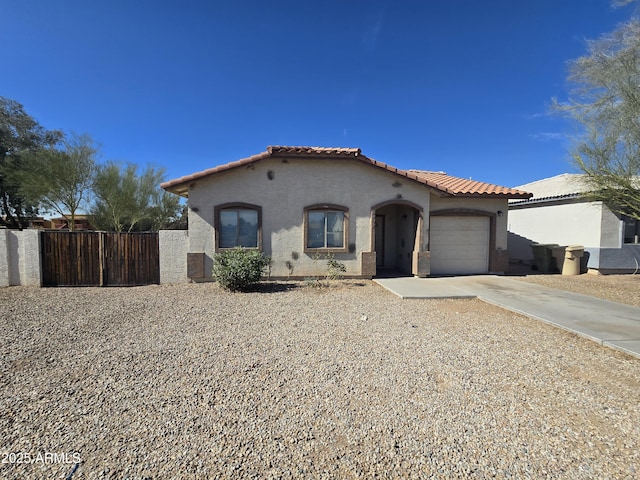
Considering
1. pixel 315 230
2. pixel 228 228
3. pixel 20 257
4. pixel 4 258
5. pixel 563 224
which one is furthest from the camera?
pixel 563 224

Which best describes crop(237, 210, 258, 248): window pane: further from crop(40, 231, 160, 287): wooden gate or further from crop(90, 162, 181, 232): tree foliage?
crop(90, 162, 181, 232): tree foliage

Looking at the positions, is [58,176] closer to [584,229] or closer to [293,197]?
[293,197]

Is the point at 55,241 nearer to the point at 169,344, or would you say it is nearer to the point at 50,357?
the point at 50,357

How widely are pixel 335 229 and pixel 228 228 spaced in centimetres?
393

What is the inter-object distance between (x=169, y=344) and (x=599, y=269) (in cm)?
1679

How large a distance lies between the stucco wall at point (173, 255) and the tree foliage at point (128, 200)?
13574 millimetres

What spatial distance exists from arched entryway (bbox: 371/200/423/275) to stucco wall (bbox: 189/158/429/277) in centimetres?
67

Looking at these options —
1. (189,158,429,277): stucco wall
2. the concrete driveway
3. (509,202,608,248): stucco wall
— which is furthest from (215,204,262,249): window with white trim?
(509,202,608,248): stucco wall

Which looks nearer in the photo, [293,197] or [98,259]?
[98,259]

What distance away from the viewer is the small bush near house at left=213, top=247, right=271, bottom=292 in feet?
31.6

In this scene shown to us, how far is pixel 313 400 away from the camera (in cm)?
362

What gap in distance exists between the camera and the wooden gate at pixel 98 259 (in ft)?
34.2

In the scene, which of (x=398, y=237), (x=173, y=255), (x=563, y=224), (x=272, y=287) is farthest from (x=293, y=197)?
(x=563, y=224)

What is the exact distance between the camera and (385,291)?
32.6 feet
